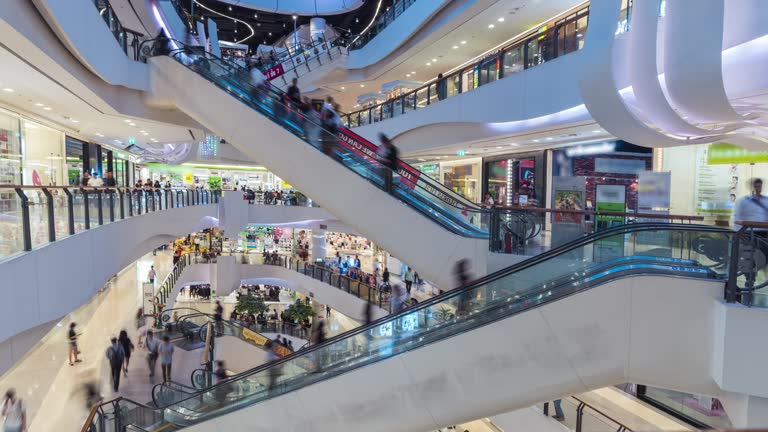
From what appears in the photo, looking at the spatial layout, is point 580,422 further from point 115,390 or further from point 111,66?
point 111,66

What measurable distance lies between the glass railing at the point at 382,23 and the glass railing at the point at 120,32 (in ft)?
34.9

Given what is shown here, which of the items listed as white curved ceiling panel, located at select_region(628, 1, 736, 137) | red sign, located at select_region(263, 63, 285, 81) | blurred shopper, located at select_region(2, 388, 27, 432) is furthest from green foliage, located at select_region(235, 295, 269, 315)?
white curved ceiling panel, located at select_region(628, 1, 736, 137)

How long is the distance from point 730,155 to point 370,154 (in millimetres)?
7913

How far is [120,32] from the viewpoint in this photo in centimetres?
920

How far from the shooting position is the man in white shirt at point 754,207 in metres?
4.85

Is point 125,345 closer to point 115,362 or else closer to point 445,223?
point 115,362

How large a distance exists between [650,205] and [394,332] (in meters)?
5.65

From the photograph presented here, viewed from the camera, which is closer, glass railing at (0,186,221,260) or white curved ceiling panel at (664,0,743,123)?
white curved ceiling panel at (664,0,743,123)

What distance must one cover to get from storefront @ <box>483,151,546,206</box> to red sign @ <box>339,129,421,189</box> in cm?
465

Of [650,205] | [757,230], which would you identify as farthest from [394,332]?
[650,205]

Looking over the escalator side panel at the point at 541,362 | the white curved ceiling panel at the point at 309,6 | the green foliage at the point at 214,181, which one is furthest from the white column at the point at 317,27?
the escalator side panel at the point at 541,362

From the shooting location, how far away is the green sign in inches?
346

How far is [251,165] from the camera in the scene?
31828 millimetres

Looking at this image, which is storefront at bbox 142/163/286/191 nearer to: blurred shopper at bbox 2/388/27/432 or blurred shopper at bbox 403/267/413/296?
blurred shopper at bbox 403/267/413/296
